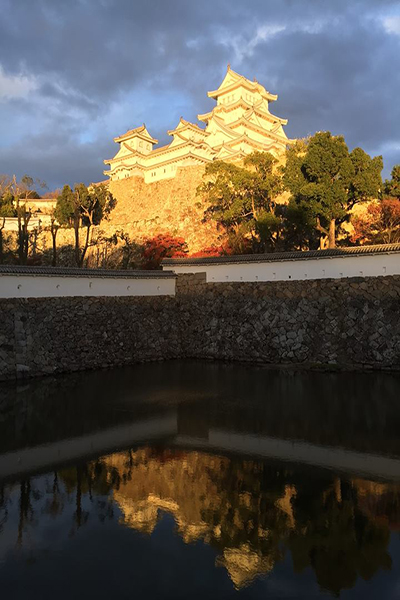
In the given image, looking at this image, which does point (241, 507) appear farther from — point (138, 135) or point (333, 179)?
point (138, 135)

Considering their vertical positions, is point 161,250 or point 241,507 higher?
point 161,250

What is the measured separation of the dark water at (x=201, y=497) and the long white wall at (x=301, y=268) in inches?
227

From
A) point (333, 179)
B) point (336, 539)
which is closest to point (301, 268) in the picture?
point (333, 179)

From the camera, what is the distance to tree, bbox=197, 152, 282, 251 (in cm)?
2244

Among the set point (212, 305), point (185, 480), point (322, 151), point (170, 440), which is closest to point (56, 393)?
point (170, 440)

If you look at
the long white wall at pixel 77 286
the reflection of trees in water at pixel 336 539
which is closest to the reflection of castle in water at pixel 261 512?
the reflection of trees in water at pixel 336 539

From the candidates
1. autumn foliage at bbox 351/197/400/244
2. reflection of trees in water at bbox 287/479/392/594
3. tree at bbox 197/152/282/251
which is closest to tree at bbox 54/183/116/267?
tree at bbox 197/152/282/251

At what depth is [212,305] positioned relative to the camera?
17.7 m

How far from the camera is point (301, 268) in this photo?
1609 cm

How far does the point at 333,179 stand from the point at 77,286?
41.1ft

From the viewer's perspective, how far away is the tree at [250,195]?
73.6 ft

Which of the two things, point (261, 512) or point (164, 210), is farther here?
point (164, 210)

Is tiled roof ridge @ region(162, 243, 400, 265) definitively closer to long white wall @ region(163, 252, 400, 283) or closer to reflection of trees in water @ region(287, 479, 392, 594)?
long white wall @ region(163, 252, 400, 283)

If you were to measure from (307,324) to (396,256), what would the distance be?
151 inches
